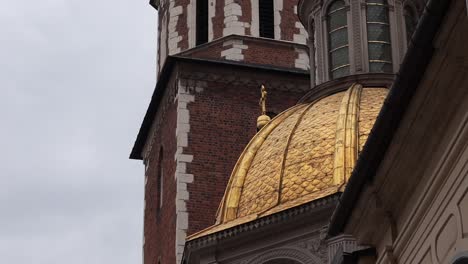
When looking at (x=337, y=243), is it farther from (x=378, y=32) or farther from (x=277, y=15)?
(x=277, y=15)

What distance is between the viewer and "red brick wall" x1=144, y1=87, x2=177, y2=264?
79.6 ft

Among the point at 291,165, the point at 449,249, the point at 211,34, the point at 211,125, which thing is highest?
the point at 211,34

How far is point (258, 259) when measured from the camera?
19.5 meters

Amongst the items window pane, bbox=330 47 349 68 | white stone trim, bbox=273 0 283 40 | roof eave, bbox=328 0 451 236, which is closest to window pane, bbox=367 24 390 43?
window pane, bbox=330 47 349 68

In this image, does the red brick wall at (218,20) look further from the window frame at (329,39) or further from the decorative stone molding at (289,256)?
the decorative stone molding at (289,256)

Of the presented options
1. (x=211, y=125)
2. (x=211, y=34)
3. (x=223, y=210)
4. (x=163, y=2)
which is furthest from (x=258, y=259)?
(x=163, y=2)

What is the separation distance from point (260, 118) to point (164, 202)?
353cm

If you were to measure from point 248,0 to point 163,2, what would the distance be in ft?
8.45

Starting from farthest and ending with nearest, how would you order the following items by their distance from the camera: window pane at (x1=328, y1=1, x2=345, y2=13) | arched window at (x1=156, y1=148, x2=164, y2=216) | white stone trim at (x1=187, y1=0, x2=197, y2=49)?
white stone trim at (x1=187, y1=0, x2=197, y2=49)
arched window at (x1=156, y1=148, x2=164, y2=216)
window pane at (x1=328, y1=1, x2=345, y2=13)

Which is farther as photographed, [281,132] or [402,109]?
[281,132]

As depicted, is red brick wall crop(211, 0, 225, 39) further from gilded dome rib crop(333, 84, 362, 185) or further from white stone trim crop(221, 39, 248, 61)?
gilded dome rib crop(333, 84, 362, 185)

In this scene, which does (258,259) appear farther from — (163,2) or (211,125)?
(163,2)

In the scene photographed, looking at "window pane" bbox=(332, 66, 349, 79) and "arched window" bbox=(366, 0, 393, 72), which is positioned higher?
"arched window" bbox=(366, 0, 393, 72)

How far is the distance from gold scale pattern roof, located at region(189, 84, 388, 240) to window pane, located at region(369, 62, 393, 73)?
1.76 m
